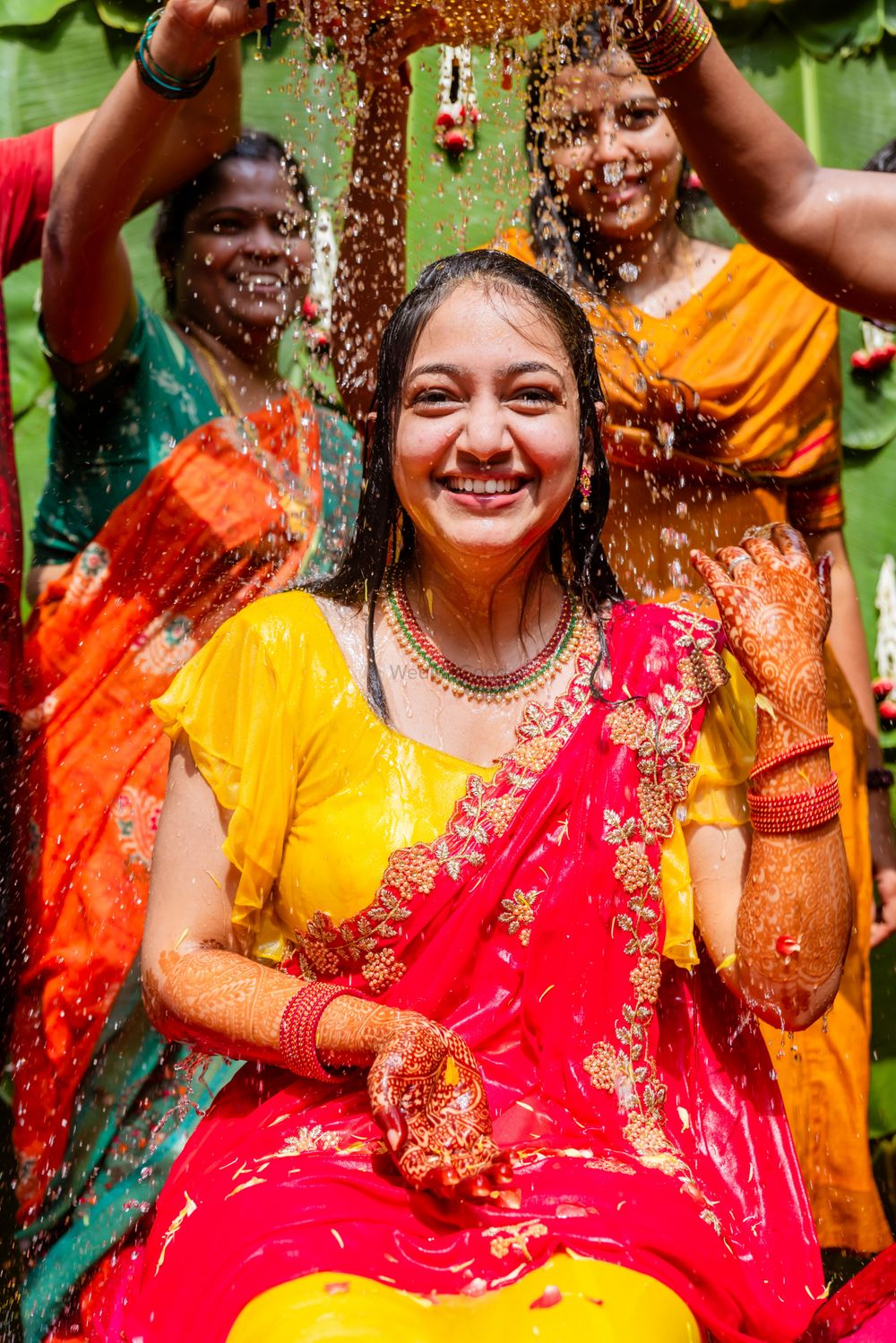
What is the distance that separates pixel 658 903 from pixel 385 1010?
44 cm

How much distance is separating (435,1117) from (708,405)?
2145 mm

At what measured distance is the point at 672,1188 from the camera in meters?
1.99

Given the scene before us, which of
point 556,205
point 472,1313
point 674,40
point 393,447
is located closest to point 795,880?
point 472,1313

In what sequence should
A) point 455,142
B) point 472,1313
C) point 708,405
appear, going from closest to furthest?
1. point 472,1313
2. point 708,405
3. point 455,142

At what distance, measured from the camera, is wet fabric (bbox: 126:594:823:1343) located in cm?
196

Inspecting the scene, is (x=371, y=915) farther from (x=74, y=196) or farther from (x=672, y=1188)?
(x=74, y=196)

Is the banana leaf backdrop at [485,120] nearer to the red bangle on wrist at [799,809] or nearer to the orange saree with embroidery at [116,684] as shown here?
the orange saree with embroidery at [116,684]

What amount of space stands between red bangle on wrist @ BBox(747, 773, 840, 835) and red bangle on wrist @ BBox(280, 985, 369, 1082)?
1.91 feet

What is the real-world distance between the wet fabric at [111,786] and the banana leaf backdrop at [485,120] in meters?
1.00

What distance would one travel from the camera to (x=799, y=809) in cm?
208

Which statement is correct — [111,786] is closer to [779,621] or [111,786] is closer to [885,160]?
[779,621]

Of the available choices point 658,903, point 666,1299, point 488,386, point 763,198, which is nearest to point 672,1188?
point 666,1299

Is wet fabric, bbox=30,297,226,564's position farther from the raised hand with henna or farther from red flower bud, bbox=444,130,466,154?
the raised hand with henna

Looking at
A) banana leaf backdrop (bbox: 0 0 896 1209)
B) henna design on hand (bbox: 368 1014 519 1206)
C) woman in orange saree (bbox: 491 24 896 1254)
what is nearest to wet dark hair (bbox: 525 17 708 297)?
woman in orange saree (bbox: 491 24 896 1254)
